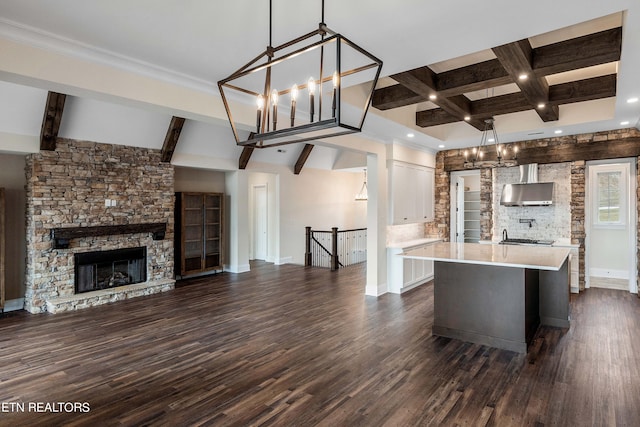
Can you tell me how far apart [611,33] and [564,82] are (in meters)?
2.02

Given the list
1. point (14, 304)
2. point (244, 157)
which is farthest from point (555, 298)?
point (14, 304)

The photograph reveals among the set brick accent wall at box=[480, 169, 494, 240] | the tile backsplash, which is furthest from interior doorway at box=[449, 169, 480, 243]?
the tile backsplash

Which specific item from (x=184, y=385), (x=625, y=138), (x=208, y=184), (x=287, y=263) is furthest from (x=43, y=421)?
(x=625, y=138)

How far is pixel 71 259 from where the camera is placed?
588 centimetres

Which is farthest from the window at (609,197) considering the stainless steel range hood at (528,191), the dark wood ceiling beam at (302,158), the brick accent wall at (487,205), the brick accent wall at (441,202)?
the dark wood ceiling beam at (302,158)

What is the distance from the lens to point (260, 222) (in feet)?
34.9

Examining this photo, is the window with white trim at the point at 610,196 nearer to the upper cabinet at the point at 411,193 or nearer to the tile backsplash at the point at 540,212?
the tile backsplash at the point at 540,212

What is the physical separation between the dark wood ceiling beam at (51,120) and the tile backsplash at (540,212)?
7.68 meters

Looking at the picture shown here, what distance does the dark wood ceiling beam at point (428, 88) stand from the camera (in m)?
3.69

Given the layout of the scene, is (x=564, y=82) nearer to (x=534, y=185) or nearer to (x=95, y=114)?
(x=534, y=185)

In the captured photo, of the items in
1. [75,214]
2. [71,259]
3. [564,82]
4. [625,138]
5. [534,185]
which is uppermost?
[564,82]

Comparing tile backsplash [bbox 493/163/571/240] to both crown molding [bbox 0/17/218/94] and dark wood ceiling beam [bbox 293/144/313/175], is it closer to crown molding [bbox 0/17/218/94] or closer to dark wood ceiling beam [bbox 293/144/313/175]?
dark wood ceiling beam [bbox 293/144/313/175]

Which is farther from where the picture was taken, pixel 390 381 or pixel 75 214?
pixel 75 214

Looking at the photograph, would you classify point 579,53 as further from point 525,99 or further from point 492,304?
point 492,304
